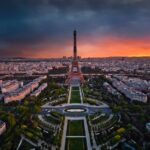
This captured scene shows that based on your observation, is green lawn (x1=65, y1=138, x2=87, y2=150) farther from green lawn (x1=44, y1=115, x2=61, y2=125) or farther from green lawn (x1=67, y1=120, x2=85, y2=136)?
green lawn (x1=44, y1=115, x2=61, y2=125)

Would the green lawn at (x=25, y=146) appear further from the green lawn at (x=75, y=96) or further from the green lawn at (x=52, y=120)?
the green lawn at (x=75, y=96)

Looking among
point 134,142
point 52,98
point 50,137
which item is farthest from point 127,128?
point 52,98

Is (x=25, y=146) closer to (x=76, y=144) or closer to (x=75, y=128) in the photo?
(x=76, y=144)

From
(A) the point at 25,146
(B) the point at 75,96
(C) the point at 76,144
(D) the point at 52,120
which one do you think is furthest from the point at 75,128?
(B) the point at 75,96

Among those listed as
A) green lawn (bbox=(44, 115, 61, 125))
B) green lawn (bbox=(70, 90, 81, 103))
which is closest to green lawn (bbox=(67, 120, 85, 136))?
green lawn (bbox=(44, 115, 61, 125))

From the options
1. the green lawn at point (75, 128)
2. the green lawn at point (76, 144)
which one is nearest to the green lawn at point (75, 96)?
the green lawn at point (75, 128)

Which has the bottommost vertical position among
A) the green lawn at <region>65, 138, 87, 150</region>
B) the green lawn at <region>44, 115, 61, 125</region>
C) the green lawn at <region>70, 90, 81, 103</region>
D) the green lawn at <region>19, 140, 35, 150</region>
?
the green lawn at <region>65, 138, 87, 150</region>

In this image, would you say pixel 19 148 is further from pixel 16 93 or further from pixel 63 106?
pixel 16 93

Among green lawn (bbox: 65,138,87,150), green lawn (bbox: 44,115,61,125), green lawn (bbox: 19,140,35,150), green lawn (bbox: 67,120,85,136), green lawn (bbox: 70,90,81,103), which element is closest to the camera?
green lawn (bbox: 19,140,35,150)
